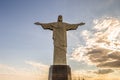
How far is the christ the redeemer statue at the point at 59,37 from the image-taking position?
498 inches

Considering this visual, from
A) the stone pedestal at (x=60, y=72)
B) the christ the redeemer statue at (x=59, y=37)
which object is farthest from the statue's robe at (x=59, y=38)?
the stone pedestal at (x=60, y=72)

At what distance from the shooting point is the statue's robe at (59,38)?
1266 centimetres

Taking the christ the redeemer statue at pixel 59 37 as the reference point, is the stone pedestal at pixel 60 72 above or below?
below

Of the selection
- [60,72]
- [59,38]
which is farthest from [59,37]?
[60,72]

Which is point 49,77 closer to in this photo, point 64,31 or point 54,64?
point 54,64

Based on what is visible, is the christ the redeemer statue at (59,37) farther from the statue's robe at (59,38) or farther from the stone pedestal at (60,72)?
the stone pedestal at (60,72)

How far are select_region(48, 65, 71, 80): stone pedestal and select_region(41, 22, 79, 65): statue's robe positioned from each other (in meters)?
0.42

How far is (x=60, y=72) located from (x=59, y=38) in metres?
2.18

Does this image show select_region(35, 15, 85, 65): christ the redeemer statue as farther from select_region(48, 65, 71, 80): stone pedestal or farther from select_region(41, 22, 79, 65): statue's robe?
select_region(48, 65, 71, 80): stone pedestal

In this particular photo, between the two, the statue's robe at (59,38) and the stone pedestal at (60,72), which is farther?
the statue's robe at (59,38)

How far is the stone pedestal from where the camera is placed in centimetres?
1190

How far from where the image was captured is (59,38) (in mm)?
13109

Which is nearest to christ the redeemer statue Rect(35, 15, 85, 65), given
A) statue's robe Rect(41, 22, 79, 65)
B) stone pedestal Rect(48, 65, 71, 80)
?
statue's robe Rect(41, 22, 79, 65)

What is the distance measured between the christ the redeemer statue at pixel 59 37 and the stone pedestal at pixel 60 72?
0.42 metres
